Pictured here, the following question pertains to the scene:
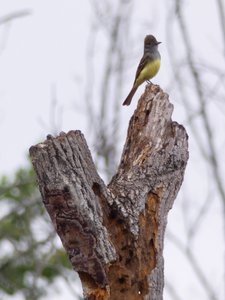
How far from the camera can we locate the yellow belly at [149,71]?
9539 mm

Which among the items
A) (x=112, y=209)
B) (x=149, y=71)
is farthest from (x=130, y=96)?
(x=112, y=209)

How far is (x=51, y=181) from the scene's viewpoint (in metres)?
6.22

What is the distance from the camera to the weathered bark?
246 inches

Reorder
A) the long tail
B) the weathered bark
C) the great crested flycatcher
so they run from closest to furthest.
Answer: the weathered bark
the long tail
the great crested flycatcher

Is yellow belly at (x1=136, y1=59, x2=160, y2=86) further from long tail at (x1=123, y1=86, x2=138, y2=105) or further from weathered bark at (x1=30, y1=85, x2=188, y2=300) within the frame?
weathered bark at (x1=30, y1=85, x2=188, y2=300)

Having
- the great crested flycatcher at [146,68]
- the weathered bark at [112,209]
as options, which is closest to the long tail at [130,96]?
the great crested flycatcher at [146,68]

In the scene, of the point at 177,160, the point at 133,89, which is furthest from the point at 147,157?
the point at 133,89

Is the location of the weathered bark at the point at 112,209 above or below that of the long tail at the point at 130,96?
below

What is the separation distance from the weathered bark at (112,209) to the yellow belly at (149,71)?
266cm

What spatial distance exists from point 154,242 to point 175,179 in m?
0.46

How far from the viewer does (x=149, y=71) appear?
31.4ft

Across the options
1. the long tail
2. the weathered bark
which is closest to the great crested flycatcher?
the long tail

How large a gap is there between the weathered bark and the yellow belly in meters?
2.66

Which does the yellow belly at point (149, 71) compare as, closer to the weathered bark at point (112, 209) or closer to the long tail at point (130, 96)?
the long tail at point (130, 96)
